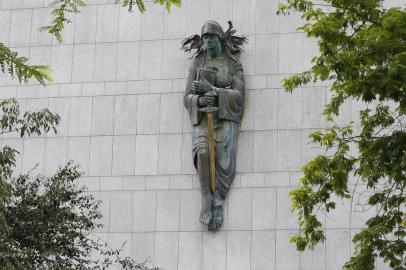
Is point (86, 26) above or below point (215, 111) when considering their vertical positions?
above

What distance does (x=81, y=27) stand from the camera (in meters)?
23.3

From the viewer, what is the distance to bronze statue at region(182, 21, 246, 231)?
21375mm

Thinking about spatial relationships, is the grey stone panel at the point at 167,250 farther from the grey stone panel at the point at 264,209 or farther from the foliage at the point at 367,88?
the foliage at the point at 367,88

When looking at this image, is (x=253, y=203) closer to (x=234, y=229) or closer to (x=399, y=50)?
(x=234, y=229)

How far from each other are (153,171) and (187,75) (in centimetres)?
→ 205

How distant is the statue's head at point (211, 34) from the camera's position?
2161cm

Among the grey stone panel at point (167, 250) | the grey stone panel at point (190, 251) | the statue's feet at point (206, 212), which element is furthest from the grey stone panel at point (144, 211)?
the statue's feet at point (206, 212)

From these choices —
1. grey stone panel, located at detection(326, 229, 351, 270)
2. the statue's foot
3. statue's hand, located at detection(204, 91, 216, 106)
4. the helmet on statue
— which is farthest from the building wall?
statue's hand, located at detection(204, 91, 216, 106)

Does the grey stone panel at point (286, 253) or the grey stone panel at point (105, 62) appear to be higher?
the grey stone panel at point (105, 62)

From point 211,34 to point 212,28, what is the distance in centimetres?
12

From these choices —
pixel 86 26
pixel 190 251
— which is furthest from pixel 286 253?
pixel 86 26

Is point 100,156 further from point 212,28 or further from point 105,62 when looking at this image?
point 212,28

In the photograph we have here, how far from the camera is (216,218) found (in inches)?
838

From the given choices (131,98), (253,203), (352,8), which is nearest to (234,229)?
(253,203)
